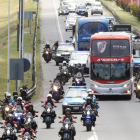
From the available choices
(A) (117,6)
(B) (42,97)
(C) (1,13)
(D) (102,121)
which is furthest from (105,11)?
(D) (102,121)

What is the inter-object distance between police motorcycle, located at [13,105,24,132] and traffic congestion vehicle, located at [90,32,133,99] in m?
14.3

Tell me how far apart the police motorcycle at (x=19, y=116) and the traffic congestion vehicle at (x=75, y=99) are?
715 cm

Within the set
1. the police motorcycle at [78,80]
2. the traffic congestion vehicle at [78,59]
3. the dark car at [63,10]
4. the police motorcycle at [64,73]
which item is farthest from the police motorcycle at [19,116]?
the dark car at [63,10]

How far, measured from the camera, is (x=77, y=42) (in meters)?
52.1

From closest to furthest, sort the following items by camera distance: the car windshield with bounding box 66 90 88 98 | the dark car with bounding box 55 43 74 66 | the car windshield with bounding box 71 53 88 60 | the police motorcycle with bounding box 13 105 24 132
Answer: the police motorcycle with bounding box 13 105 24 132
the car windshield with bounding box 66 90 88 98
the car windshield with bounding box 71 53 88 60
the dark car with bounding box 55 43 74 66

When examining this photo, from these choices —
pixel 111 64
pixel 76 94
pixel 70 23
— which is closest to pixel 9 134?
pixel 76 94

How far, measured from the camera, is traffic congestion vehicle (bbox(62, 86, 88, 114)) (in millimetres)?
29641

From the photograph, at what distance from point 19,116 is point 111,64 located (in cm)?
1501

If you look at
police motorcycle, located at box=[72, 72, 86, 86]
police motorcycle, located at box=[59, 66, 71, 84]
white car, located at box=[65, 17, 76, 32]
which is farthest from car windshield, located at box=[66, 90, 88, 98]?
white car, located at box=[65, 17, 76, 32]

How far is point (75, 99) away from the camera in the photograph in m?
30.1

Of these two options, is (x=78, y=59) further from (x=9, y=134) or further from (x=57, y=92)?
(x=9, y=134)

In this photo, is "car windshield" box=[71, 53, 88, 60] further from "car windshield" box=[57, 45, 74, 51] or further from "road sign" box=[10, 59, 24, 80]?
"road sign" box=[10, 59, 24, 80]

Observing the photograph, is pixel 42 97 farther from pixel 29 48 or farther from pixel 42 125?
pixel 29 48

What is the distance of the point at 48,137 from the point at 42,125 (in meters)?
4.27
